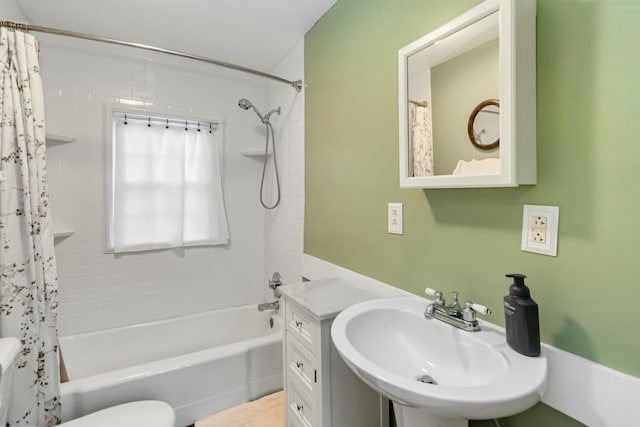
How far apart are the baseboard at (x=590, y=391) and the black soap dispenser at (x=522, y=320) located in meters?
0.09

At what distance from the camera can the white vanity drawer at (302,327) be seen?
1.16 m

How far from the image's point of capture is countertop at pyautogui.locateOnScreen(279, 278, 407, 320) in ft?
3.81

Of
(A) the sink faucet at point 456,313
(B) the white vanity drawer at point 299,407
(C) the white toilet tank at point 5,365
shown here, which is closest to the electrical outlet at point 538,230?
(A) the sink faucet at point 456,313

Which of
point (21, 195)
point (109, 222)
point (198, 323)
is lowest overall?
point (198, 323)

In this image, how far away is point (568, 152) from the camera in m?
0.78

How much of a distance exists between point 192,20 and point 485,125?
1.91m

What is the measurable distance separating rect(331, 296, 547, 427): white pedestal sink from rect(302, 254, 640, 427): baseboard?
0.27ft

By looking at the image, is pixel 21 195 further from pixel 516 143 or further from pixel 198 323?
pixel 516 143

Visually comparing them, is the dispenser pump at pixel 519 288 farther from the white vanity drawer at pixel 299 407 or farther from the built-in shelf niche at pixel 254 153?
the built-in shelf niche at pixel 254 153

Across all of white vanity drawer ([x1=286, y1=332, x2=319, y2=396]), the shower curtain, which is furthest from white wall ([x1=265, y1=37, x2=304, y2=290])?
the shower curtain

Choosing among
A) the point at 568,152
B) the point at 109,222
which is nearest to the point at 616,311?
the point at 568,152

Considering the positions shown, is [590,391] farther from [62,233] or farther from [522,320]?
[62,233]

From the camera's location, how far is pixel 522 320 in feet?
2.46

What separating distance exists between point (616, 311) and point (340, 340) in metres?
0.69
